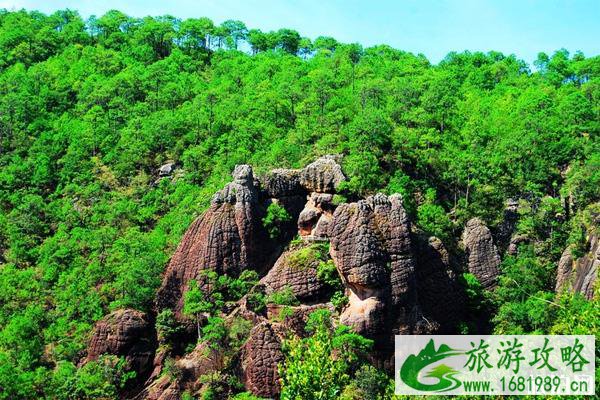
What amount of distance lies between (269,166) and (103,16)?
5266 cm

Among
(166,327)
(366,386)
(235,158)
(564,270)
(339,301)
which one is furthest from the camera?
(235,158)

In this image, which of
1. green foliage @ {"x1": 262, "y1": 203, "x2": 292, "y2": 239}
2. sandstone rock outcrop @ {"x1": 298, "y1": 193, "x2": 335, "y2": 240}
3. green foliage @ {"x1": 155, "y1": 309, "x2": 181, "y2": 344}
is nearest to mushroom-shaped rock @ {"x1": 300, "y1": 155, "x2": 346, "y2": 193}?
sandstone rock outcrop @ {"x1": 298, "y1": 193, "x2": 335, "y2": 240}

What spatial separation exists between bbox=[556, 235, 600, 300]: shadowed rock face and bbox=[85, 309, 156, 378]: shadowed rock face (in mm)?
19633

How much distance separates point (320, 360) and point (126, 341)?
33.2 ft

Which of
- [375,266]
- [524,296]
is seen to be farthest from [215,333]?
[524,296]

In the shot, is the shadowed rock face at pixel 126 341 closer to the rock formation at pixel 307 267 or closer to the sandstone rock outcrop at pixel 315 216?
the rock formation at pixel 307 267

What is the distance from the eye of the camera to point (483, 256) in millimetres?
41125

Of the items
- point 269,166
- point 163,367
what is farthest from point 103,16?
point 163,367

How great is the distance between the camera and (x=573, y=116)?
49.8 m

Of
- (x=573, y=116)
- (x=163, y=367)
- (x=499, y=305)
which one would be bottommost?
(x=163, y=367)

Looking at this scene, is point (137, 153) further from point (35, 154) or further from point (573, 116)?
point (573, 116)

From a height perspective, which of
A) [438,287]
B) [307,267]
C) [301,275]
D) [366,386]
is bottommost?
[366,386]

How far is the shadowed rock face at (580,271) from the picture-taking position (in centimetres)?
3641

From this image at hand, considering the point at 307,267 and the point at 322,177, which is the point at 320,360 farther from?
the point at 322,177
